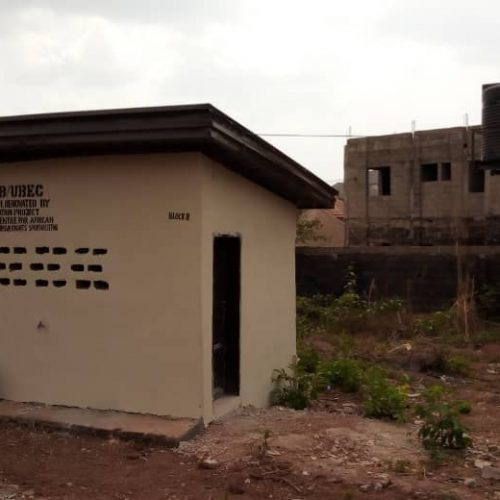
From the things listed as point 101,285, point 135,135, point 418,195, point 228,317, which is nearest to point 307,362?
point 228,317

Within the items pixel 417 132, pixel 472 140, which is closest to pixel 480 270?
pixel 472 140

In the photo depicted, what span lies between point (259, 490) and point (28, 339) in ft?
9.03

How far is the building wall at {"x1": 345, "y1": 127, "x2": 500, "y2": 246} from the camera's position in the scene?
21.0m

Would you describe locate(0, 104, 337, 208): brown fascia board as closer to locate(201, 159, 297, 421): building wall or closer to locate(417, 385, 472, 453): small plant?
locate(201, 159, 297, 421): building wall

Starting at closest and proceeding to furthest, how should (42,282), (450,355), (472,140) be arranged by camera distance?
(42,282) → (450,355) → (472,140)

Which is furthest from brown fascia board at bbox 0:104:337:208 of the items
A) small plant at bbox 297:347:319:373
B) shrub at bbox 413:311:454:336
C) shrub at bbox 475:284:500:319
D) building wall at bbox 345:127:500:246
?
building wall at bbox 345:127:500:246

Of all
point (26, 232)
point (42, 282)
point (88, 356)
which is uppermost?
point (26, 232)

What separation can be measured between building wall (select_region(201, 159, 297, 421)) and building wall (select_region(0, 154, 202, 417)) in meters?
0.17

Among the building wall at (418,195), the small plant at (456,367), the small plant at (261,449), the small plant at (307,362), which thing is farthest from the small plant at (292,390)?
the building wall at (418,195)

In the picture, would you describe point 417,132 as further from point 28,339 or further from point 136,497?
point 136,497

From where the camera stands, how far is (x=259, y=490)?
13.5ft

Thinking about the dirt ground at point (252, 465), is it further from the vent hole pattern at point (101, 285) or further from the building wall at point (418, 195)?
the building wall at point (418, 195)

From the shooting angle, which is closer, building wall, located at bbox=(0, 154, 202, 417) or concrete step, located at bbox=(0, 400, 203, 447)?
concrete step, located at bbox=(0, 400, 203, 447)

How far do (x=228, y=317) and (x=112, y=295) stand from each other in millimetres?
1274
